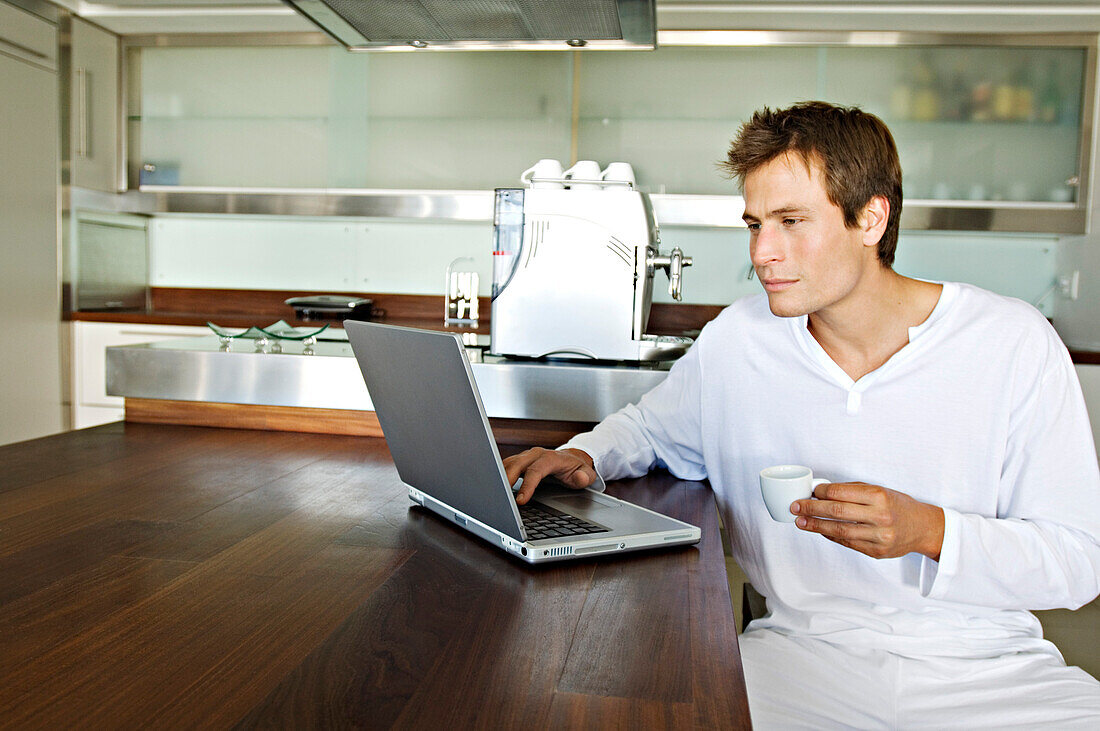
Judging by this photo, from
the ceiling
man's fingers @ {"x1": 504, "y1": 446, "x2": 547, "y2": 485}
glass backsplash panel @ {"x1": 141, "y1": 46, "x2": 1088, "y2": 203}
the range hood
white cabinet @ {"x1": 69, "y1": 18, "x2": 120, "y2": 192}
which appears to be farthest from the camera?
white cabinet @ {"x1": 69, "y1": 18, "x2": 120, "y2": 192}

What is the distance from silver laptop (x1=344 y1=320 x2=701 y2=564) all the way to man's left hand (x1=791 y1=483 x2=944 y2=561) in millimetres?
142

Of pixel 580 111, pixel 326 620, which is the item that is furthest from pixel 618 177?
pixel 580 111

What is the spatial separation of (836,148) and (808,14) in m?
2.45

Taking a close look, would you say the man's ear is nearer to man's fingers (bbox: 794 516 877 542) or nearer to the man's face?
the man's face

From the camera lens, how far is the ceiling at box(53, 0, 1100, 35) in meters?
3.22

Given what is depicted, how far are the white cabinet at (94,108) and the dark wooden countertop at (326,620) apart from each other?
109 inches

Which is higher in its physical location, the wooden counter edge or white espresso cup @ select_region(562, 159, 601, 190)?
white espresso cup @ select_region(562, 159, 601, 190)

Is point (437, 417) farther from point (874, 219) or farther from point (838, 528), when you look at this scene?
point (874, 219)

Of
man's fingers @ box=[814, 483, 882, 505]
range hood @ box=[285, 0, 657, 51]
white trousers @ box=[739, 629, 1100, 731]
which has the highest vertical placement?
range hood @ box=[285, 0, 657, 51]

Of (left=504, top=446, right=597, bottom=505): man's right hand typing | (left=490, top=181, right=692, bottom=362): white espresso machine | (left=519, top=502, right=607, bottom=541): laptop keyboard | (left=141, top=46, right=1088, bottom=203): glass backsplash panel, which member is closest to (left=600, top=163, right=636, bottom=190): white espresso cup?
(left=490, top=181, right=692, bottom=362): white espresso machine

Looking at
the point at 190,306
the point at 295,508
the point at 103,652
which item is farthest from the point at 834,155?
the point at 190,306

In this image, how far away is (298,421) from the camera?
67.9 inches

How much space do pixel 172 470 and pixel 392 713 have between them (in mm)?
861

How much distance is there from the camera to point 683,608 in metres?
0.84
